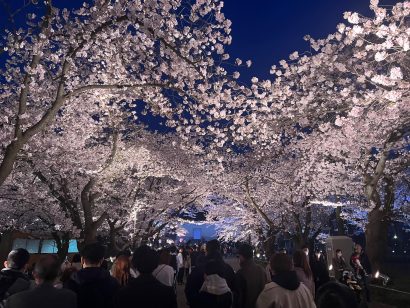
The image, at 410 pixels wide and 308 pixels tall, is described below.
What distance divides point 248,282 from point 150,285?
109 inches

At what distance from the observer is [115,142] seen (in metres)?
13.6

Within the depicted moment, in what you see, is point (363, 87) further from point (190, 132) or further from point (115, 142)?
point (115, 142)

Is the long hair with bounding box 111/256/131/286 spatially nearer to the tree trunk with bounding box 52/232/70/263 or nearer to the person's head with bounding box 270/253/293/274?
the person's head with bounding box 270/253/293/274

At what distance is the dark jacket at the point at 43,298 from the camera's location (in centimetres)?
304

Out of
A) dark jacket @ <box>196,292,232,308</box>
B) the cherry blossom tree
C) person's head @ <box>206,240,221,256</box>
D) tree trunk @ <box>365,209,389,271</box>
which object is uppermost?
the cherry blossom tree

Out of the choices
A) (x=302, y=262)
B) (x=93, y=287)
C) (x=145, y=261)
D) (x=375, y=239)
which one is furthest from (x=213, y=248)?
(x=375, y=239)

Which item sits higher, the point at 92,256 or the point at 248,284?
the point at 92,256

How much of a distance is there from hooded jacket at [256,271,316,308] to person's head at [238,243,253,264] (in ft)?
7.25

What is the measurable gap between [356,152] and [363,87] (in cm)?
546

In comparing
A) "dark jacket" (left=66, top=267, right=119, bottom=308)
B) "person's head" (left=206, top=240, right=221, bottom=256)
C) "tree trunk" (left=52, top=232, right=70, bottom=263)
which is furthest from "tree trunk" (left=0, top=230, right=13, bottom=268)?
"dark jacket" (left=66, top=267, right=119, bottom=308)

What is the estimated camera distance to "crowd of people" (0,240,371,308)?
10.1 ft

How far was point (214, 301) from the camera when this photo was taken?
178 inches

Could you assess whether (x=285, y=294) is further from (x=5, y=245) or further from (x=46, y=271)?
(x=5, y=245)

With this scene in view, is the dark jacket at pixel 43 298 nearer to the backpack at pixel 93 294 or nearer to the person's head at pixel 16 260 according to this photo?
the backpack at pixel 93 294
